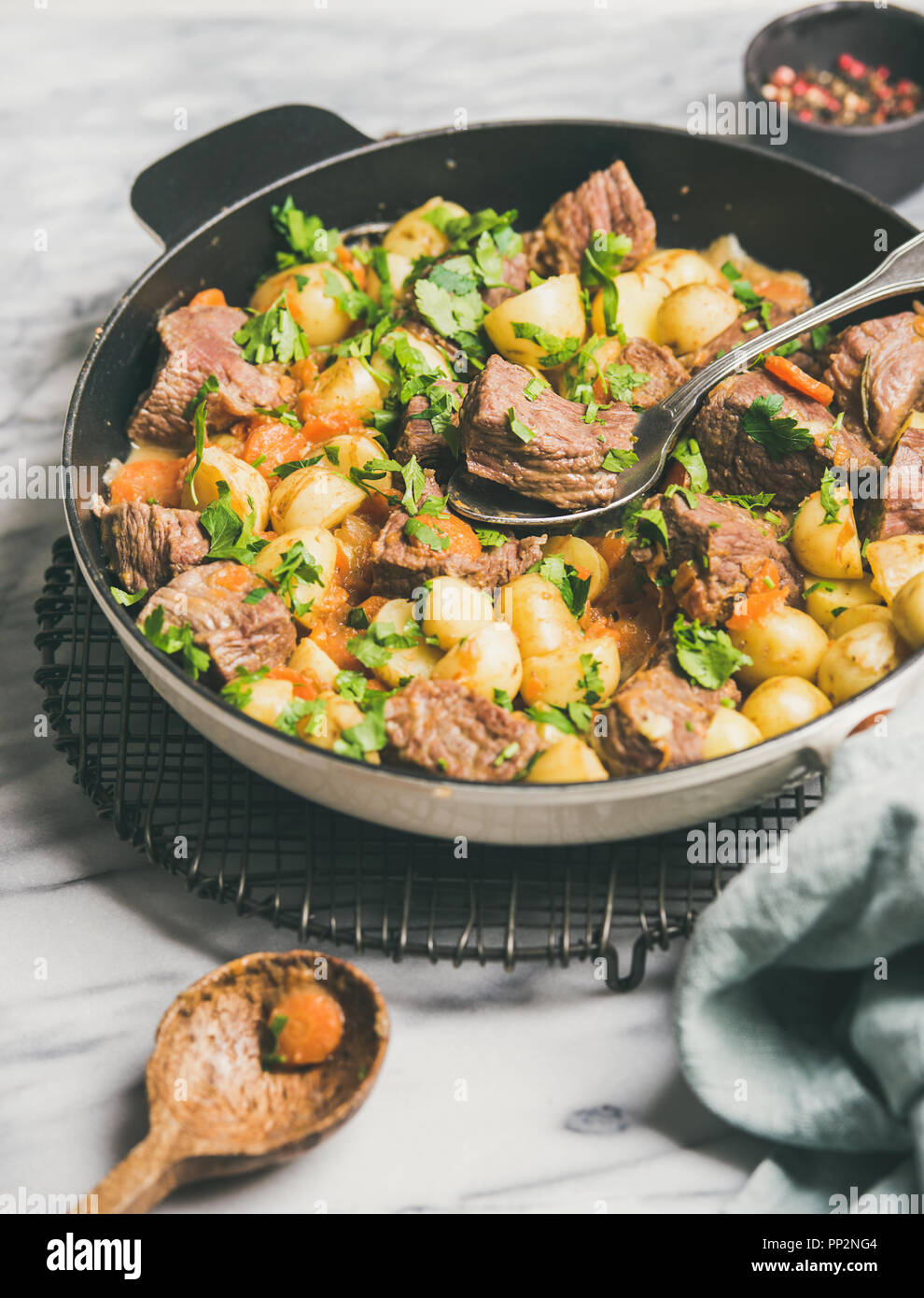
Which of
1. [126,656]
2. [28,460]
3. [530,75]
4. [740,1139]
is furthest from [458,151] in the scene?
[740,1139]

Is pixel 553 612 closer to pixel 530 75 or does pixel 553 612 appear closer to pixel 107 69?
pixel 530 75

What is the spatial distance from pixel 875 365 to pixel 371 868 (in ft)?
5.77

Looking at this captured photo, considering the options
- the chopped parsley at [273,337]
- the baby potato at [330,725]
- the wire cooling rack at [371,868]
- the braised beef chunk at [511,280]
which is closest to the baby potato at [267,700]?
the baby potato at [330,725]

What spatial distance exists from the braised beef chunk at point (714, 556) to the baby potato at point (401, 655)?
57cm

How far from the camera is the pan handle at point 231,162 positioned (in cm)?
330

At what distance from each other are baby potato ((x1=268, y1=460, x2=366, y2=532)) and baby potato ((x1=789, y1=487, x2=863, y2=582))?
107 centimetres

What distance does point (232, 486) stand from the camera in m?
2.81

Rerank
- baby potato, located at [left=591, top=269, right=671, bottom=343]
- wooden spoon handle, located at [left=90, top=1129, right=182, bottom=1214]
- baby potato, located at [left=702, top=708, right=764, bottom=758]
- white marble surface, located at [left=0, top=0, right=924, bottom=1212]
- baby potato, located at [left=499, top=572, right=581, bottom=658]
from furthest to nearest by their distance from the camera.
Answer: baby potato, located at [left=591, top=269, right=671, bottom=343] → baby potato, located at [left=499, top=572, right=581, bottom=658] → baby potato, located at [left=702, top=708, right=764, bottom=758] → white marble surface, located at [left=0, top=0, right=924, bottom=1212] → wooden spoon handle, located at [left=90, top=1129, right=182, bottom=1214]

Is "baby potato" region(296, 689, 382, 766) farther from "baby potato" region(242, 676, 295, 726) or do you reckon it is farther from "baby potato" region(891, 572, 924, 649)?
"baby potato" region(891, 572, 924, 649)

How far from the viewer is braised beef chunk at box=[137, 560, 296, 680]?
2.48 metres

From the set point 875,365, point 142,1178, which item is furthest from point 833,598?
point 142,1178

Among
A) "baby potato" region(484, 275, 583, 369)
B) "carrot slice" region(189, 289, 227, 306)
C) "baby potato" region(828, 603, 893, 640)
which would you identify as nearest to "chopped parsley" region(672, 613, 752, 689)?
"baby potato" region(828, 603, 893, 640)

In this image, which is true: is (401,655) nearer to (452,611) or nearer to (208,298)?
(452,611)

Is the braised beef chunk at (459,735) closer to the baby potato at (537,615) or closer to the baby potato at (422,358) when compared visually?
the baby potato at (537,615)
